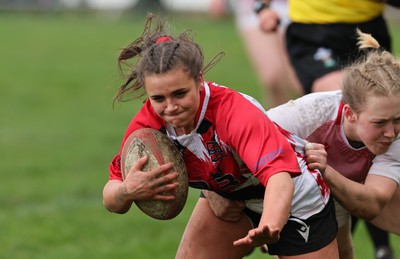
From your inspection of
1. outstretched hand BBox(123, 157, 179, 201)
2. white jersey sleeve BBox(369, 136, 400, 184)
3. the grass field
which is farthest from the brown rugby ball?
white jersey sleeve BBox(369, 136, 400, 184)

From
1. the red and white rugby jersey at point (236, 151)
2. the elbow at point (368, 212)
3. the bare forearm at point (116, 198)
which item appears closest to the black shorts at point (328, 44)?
the elbow at point (368, 212)

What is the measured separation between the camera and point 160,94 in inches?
161

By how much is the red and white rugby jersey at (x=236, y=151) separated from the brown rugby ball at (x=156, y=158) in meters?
0.08

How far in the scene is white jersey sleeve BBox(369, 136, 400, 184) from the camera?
14.9ft

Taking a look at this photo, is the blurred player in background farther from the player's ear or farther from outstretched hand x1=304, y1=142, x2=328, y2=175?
outstretched hand x1=304, y1=142, x2=328, y2=175

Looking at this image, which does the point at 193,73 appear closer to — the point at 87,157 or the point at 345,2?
the point at 345,2

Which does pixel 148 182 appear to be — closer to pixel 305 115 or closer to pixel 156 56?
pixel 156 56

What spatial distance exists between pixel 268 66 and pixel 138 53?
3.45m

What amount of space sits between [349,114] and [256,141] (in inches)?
26.2

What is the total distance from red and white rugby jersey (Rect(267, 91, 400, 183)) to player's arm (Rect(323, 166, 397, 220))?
56 millimetres

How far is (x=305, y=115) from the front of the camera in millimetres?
4613

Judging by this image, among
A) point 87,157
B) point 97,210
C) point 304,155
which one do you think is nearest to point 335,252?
point 304,155

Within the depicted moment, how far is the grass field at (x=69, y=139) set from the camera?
7.31 m

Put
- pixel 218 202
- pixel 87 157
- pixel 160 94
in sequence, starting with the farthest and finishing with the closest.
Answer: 1. pixel 87 157
2. pixel 218 202
3. pixel 160 94
